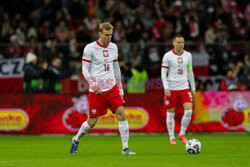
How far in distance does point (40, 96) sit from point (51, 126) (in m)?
1.03

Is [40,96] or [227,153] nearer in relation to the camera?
[227,153]

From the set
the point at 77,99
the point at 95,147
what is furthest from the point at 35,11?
the point at 95,147

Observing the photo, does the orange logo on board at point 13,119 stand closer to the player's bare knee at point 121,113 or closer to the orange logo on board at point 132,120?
the orange logo on board at point 132,120

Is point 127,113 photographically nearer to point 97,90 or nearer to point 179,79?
point 179,79

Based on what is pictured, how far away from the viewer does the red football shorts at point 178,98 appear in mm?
14284

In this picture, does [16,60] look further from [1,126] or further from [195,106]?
[195,106]

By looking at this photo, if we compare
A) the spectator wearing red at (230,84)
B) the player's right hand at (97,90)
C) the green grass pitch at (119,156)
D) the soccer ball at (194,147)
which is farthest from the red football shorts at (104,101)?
the spectator wearing red at (230,84)

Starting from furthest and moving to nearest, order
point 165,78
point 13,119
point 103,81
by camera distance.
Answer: point 13,119 → point 165,78 → point 103,81

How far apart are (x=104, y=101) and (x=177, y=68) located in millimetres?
3919

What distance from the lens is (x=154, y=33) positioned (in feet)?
76.1

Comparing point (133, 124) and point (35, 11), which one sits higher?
point (35, 11)

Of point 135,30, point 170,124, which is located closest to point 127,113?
point 170,124

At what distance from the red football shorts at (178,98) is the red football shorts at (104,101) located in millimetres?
3702

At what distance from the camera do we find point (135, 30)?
22.4 metres
